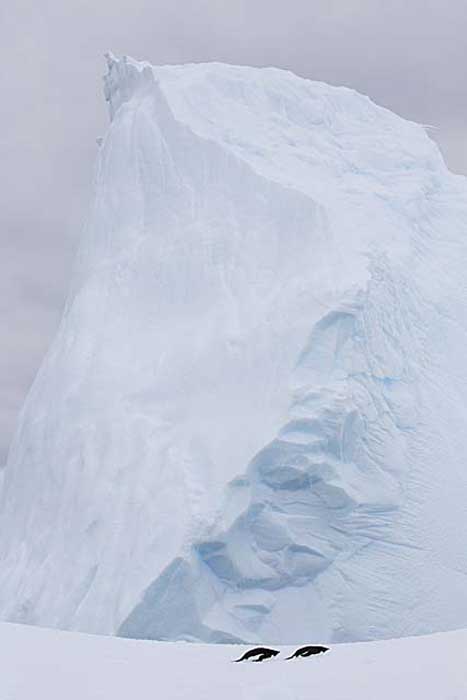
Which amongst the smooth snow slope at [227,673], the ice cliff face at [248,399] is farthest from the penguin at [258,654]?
the ice cliff face at [248,399]

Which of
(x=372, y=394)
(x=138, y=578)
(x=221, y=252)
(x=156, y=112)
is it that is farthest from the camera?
(x=156, y=112)

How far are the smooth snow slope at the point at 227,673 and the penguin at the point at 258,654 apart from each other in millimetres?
112

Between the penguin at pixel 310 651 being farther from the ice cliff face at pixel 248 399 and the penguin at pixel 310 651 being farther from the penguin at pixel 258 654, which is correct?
the ice cliff face at pixel 248 399

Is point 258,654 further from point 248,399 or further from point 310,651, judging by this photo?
point 248,399

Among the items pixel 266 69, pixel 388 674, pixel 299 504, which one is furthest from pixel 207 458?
pixel 266 69

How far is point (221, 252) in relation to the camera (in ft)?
43.0

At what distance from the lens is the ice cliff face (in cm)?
1112

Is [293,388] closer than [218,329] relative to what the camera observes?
Yes

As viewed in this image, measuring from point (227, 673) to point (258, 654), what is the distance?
53 centimetres

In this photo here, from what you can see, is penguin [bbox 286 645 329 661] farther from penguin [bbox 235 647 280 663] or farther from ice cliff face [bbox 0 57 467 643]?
ice cliff face [bbox 0 57 467 643]

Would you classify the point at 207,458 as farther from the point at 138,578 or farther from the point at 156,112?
the point at 156,112

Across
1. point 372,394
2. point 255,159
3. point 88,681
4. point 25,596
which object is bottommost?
point 25,596

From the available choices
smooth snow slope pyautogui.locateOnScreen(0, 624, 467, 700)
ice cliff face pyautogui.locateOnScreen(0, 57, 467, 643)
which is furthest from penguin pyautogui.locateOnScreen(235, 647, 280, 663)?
ice cliff face pyautogui.locateOnScreen(0, 57, 467, 643)

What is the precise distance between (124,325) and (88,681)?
7148mm
